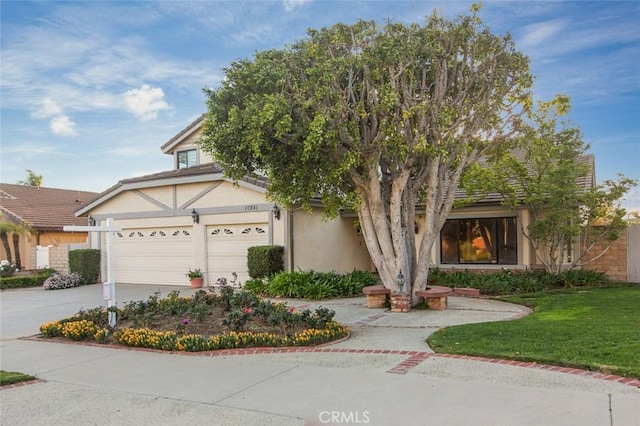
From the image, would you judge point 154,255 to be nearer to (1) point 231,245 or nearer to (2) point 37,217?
(1) point 231,245

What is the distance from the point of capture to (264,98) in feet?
31.0

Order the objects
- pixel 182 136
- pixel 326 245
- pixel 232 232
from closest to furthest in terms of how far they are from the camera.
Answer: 1. pixel 232 232
2. pixel 326 245
3. pixel 182 136

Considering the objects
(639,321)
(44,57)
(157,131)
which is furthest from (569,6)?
(157,131)

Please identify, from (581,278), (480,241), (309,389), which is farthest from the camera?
(480,241)

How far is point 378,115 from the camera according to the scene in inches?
421

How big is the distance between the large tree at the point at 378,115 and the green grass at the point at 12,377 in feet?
17.0

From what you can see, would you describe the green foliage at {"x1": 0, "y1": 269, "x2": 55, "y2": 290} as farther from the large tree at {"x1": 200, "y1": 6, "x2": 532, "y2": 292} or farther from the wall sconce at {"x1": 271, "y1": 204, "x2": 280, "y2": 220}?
the large tree at {"x1": 200, "y1": 6, "x2": 532, "y2": 292}

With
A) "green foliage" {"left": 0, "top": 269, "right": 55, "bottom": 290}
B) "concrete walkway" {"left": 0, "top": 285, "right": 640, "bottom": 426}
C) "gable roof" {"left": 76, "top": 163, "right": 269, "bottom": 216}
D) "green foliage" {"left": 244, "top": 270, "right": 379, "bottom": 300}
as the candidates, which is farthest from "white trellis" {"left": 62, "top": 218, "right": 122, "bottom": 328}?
"green foliage" {"left": 0, "top": 269, "right": 55, "bottom": 290}

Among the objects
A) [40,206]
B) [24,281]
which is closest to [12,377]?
[24,281]

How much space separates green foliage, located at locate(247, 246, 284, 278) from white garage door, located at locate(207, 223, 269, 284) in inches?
33.8

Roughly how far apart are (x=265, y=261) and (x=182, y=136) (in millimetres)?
8694

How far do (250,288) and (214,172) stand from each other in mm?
4446

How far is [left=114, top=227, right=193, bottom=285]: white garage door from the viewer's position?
703 inches

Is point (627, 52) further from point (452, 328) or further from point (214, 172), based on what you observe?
point (214, 172)
